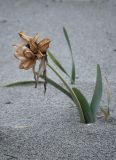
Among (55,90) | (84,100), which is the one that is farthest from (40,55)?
(55,90)

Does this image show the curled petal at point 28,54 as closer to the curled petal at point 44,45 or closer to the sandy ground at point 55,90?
the curled petal at point 44,45

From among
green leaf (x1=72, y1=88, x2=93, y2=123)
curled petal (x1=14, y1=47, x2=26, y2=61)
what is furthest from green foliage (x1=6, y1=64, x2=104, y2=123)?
curled petal (x1=14, y1=47, x2=26, y2=61)

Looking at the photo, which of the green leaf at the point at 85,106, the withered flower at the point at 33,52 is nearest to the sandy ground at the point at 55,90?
the green leaf at the point at 85,106

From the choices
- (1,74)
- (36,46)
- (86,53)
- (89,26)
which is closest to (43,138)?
(36,46)

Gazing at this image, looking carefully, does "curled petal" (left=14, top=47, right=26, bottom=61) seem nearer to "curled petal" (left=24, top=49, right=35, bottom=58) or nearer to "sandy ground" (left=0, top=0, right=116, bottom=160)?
"curled petal" (left=24, top=49, right=35, bottom=58)

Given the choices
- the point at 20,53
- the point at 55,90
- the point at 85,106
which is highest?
the point at 20,53

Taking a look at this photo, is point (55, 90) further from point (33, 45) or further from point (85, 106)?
point (33, 45)
